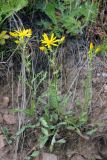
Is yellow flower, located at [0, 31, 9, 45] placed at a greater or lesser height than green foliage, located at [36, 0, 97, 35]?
lesser

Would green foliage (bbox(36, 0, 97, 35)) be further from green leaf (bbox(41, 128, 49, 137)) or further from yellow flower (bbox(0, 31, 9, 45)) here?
green leaf (bbox(41, 128, 49, 137))

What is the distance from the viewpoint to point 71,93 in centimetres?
281

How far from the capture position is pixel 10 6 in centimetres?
294

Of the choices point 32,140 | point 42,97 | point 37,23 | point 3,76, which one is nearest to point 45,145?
point 32,140

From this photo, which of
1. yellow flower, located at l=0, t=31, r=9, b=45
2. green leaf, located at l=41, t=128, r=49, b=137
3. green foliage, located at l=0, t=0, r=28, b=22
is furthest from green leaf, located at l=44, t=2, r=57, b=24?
green leaf, located at l=41, t=128, r=49, b=137

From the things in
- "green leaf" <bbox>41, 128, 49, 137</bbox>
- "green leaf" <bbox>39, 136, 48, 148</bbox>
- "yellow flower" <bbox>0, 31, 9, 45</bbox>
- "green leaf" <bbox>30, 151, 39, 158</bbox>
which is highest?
"yellow flower" <bbox>0, 31, 9, 45</bbox>

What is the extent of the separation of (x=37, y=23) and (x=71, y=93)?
2.15 feet

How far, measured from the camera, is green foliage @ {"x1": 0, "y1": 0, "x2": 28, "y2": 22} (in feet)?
9.50

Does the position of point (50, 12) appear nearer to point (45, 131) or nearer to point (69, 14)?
point (69, 14)

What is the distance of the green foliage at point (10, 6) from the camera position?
2.89 metres

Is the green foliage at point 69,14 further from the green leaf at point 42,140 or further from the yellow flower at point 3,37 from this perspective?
the green leaf at point 42,140

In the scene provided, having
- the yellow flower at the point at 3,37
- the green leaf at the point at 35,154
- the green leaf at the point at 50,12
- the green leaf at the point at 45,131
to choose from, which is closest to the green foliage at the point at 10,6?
the yellow flower at the point at 3,37

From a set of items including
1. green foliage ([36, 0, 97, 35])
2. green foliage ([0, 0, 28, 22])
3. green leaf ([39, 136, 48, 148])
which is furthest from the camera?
green foliage ([36, 0, 97, 35])

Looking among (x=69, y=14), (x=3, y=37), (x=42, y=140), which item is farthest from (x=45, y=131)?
(x=69, y=14)
